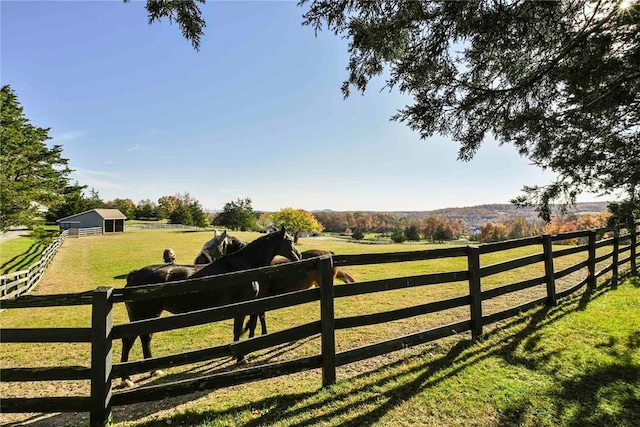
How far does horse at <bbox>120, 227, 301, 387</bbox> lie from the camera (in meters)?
4.52

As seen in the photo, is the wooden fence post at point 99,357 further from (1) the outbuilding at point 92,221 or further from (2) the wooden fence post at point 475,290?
(1) the outbuilding at point 92,221

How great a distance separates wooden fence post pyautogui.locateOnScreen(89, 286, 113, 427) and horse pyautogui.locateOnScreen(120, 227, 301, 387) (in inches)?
53.6

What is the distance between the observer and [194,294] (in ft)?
16.1

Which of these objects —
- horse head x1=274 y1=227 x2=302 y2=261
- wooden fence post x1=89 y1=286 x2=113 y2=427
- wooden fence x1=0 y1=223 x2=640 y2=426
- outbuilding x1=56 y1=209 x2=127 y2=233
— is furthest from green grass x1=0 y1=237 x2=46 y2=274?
outbuilding x1=56 y1=209 x2=127 y2=233

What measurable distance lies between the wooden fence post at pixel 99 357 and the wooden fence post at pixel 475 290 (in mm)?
4706

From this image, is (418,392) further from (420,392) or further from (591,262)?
(591,262)

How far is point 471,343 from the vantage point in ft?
15.7

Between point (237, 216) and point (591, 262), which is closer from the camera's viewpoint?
point (591, 262)

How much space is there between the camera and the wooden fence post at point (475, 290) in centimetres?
492

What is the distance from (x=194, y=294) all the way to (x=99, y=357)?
1.94m

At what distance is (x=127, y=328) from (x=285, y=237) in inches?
125

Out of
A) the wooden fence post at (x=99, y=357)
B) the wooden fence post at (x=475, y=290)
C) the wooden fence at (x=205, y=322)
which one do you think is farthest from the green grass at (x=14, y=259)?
the wooden fence post at (x=475, y=290)

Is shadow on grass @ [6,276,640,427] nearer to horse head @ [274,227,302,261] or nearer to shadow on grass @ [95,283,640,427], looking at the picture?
shadow on grass @ [95,283,640,427]

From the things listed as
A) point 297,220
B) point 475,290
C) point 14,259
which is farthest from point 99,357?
point 297,220
